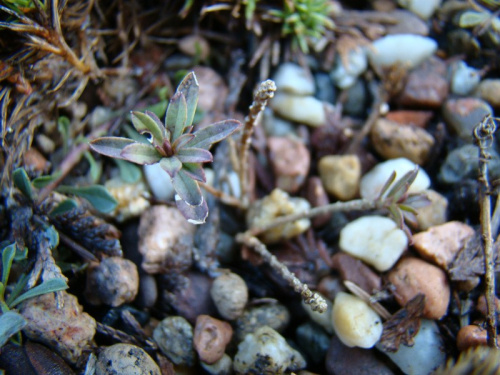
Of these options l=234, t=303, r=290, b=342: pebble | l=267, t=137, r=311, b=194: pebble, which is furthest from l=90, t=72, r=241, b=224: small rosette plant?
l=267, t=137, r=311, b=194: pebble

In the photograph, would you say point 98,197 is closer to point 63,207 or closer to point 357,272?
point 63,207

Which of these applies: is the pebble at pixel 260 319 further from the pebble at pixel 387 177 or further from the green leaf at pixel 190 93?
the green leaf at pixel 190 93

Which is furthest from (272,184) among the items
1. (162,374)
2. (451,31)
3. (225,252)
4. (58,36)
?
(451,31)

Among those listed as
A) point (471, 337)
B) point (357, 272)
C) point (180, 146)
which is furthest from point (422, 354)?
point (180, 146)

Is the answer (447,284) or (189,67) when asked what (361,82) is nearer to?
(189,67)

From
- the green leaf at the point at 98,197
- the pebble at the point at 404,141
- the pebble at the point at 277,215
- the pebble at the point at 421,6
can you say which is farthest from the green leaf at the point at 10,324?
the pebble at the point at 421,6

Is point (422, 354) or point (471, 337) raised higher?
point (471, 337)
